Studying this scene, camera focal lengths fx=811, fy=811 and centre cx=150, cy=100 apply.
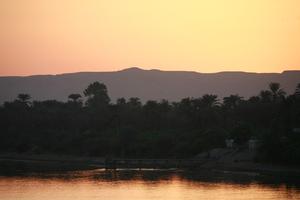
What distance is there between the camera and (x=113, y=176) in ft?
262

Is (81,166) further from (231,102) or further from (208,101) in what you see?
(231,102)

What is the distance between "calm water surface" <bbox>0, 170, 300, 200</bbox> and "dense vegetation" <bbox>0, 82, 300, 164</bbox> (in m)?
11.4

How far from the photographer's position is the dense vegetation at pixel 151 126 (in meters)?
97.7

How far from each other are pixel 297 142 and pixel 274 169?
4.03 metres

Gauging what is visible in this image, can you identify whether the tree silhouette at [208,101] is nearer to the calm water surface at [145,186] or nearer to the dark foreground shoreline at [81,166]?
the dark foreground shoreline at [81,166]

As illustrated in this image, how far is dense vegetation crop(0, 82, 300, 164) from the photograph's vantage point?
97.7 m

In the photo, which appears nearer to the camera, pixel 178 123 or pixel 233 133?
pixel 233 133

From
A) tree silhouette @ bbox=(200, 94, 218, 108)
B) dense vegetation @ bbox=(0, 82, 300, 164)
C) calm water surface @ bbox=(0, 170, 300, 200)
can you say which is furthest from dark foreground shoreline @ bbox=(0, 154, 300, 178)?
tree silhouette @ bbox=(200, 94, 218, 108)

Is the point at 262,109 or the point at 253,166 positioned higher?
the point at 262,109

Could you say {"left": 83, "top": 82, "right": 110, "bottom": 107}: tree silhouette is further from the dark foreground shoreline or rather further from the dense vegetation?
the dark foreground shoreline

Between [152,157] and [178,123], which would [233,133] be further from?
[178,123]

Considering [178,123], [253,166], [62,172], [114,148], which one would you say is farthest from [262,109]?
[62,172]

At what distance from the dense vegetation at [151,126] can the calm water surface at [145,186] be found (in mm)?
11444

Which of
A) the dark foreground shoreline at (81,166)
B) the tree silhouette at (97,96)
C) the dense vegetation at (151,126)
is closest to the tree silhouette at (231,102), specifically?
the dense vegetation at (151,126)
